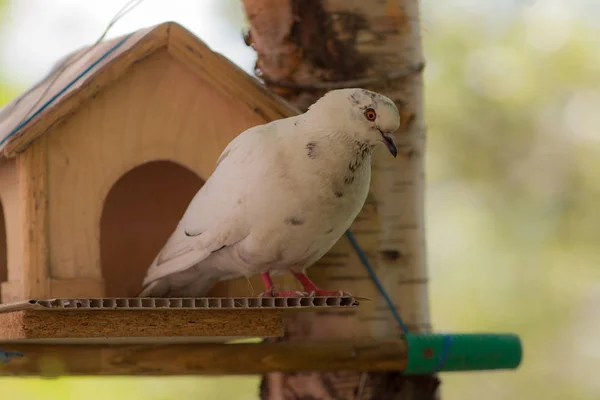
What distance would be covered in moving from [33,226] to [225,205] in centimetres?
48

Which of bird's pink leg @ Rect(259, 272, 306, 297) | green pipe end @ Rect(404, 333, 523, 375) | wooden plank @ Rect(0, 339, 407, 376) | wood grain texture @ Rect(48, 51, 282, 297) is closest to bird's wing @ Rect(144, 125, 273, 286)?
bird's pink leg @ Rect(259, 272, 306, 297)

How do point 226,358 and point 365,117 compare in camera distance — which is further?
point 226,358

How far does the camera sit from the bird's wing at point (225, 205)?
7.12 ft

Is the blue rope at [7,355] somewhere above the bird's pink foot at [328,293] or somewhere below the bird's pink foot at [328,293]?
below

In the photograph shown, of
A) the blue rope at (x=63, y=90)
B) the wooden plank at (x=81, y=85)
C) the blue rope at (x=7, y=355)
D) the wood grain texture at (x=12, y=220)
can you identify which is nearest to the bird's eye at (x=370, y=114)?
the wooden plank at (x=81, y=85)

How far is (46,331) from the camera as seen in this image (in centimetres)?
197

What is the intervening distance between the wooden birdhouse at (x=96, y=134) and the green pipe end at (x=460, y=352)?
0.50 meters

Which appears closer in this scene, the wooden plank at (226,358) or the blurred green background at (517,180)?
the wooden plank at (226,358)

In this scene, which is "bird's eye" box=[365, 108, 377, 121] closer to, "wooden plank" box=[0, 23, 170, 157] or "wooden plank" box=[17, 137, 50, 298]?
"wooden plank" box=[0, 23, 170, 157]

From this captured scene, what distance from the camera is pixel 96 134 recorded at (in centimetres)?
244

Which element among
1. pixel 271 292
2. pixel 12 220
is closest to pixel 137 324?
pixel 271 292

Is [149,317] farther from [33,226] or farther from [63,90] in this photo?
[63,90]

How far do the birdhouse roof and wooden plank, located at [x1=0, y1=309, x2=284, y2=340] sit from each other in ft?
1.60

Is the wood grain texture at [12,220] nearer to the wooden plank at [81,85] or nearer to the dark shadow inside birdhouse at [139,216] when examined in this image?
the wooden plank at [81,85]
